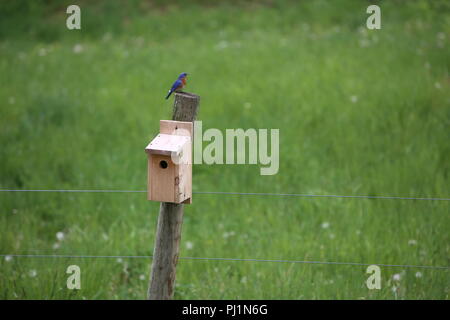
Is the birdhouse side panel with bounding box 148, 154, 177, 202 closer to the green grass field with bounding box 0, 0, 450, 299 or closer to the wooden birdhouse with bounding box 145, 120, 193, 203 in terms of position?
the wooden birdhouse with bounding box 145, 120, 193, 203

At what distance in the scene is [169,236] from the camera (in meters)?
2.84

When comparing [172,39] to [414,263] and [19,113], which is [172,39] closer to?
[19,113]

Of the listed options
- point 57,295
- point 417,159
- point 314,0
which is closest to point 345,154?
point 417,159

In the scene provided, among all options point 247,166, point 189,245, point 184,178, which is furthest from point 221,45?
point 184,178

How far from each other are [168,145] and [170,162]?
3.7 inches

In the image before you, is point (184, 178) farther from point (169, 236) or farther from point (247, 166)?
point (247, 166)

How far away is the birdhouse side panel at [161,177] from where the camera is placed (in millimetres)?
2711

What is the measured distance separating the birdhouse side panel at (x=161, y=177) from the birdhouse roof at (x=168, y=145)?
0.21ft

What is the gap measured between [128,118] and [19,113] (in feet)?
4.67

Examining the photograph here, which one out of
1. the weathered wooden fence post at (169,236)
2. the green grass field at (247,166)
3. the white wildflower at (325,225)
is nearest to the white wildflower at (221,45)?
the green grass field at (247,166)

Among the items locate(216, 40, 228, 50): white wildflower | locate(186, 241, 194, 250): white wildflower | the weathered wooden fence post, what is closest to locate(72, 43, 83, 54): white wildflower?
locate(216, 40, 228, 50): white wildflower

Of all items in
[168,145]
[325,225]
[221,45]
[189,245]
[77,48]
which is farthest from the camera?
[77,48]

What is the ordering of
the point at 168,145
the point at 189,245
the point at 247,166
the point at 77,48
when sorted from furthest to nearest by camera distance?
1. the point at 77,48
2. the point at 247,166
3. the point at 189,245
4. the point at 168,145

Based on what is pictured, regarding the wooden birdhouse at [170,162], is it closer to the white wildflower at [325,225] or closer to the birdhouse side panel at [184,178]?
the birdhouse side panel at [184,178]
